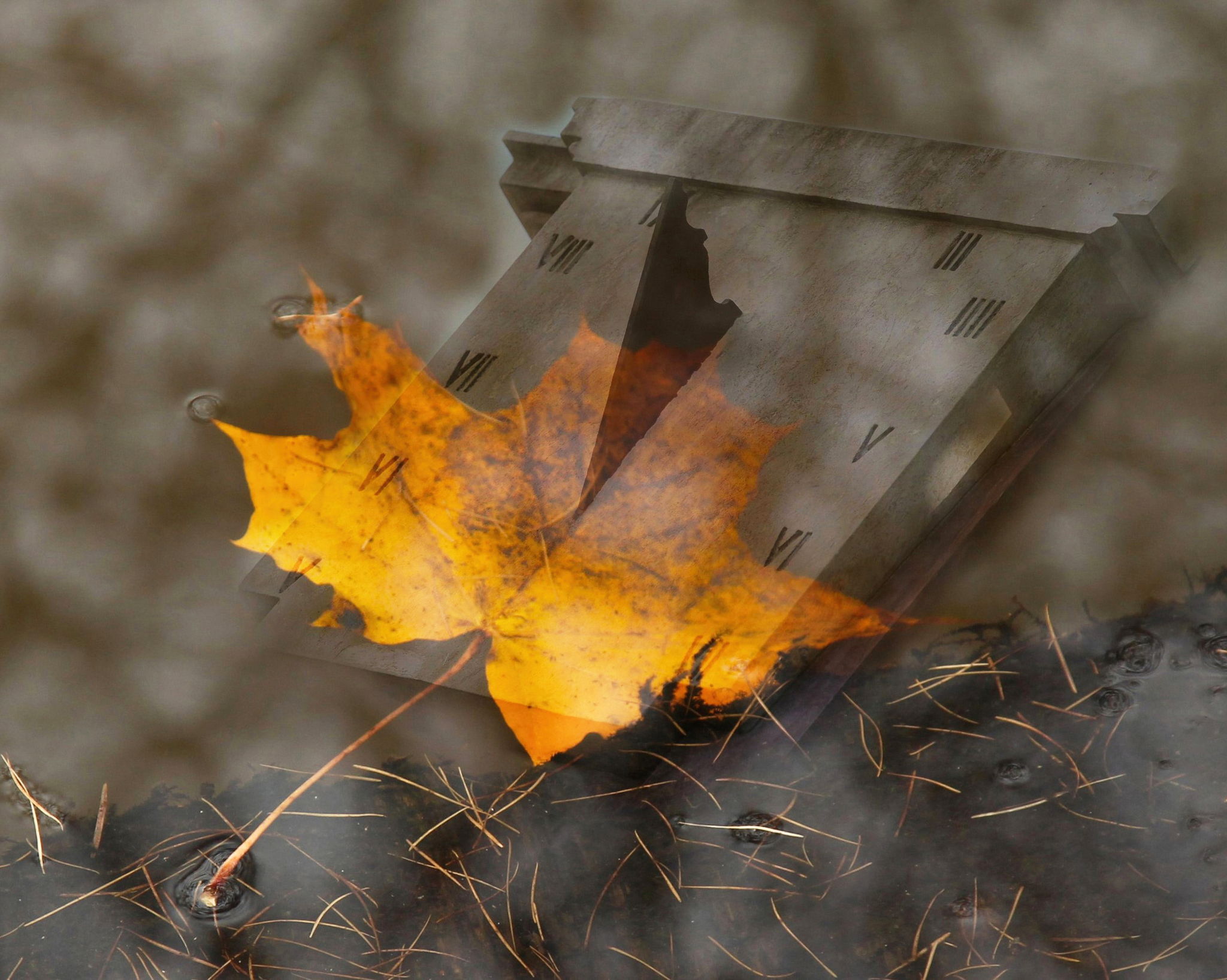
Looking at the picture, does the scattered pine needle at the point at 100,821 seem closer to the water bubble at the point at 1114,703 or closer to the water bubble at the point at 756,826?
the water bubble at the point at 756,826

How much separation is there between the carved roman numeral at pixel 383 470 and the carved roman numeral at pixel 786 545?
58 centimetres

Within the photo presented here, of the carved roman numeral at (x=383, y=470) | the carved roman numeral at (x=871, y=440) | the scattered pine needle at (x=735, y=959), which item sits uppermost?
the carved roman numeral at (x=383, y=470)

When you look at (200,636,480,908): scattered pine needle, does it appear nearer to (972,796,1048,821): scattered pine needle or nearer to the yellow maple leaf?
the yellow maple leaf

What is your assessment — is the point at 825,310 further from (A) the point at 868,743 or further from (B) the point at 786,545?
(A) the point at 868,743

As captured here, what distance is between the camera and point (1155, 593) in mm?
1438

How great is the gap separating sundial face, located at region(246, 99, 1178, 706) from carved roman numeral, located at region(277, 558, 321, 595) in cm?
1

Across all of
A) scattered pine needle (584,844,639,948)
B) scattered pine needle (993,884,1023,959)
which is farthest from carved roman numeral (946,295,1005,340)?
scattered pine needle (584,844,639,948)

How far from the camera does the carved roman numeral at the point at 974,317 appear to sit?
1407 mm

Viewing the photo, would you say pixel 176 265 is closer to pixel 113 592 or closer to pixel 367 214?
pixel 367 214

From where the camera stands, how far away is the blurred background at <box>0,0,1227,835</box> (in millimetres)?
1509

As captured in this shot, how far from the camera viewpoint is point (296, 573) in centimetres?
146

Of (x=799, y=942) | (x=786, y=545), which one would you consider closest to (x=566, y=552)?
(x=786, y=545)

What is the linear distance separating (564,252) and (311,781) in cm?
95

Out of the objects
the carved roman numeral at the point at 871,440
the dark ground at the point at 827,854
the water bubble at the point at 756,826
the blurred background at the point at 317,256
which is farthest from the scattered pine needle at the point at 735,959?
the carved roman numeral at the point at 871,440
